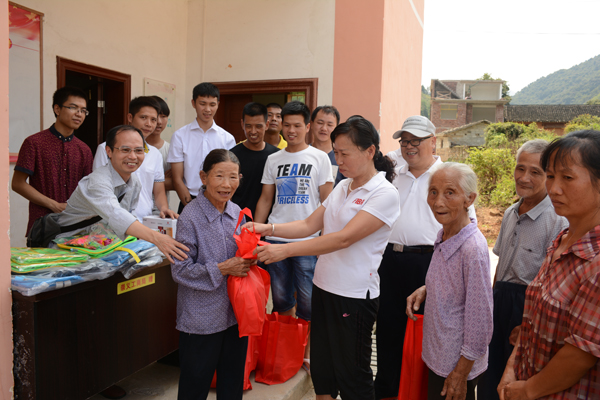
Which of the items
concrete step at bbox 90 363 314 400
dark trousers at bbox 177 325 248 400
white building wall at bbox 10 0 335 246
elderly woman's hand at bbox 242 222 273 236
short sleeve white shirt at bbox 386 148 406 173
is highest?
white building wall at bbox 10 0 335 246

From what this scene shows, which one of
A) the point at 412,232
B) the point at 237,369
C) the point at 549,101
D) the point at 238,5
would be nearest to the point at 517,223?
the point at 412,232

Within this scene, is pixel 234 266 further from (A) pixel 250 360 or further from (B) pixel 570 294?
(B) pixel 570 294

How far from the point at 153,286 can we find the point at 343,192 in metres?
1.34

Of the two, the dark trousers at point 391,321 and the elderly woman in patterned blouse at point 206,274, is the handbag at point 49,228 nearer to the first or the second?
the elderly woman in patterned blouse at point 206,274

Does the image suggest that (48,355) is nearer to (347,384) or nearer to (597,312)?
(347,384)

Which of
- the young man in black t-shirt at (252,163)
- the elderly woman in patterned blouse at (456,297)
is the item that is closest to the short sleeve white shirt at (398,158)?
the young man in black t-shirt at (252,163)

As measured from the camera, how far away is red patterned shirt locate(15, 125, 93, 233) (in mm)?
3104

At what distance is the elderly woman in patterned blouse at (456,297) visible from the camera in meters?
1.76

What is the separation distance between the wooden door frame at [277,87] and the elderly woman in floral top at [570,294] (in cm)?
491

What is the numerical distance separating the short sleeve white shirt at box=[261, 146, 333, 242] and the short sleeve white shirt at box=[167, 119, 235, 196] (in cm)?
86

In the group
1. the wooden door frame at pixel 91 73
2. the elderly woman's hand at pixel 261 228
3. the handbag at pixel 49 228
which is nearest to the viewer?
the elderly woman's hand at pixel 261 228

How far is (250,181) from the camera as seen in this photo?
3547 millimetres

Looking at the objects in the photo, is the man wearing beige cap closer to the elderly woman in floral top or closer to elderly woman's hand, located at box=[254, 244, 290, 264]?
elderly woman's hand, located at box=[254, 244, 290, 264]

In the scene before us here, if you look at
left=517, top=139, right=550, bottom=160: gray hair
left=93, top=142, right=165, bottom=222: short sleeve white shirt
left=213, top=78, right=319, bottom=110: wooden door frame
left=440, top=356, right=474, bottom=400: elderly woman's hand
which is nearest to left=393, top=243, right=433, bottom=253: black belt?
left=517, top=139, right=550, bottom=160: gray hair
